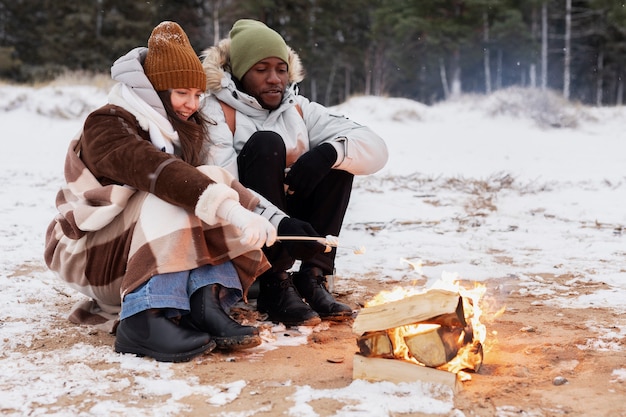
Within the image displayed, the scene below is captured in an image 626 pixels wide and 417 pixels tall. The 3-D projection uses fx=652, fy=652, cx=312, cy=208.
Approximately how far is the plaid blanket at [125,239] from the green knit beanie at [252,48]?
826mm

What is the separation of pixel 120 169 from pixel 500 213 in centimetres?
462

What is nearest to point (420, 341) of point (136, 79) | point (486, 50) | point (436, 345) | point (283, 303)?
point (436, 345)

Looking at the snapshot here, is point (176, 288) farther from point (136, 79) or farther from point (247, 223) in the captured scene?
point (136, 79)

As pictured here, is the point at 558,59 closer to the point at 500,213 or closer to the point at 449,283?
the point at 500,213

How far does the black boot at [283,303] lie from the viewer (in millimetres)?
2842

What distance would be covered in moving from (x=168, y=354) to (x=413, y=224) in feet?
12.0

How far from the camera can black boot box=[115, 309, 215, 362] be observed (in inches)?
90.7

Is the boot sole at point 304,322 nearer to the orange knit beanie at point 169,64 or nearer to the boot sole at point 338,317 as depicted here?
the boot sole at point 338,317

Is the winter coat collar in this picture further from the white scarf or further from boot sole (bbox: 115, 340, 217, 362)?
boot sole (bbox: 115, 340, 217, 362)

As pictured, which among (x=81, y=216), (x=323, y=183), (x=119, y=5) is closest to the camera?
(x=81, y=216)

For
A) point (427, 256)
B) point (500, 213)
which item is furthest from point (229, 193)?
point (500, 213)

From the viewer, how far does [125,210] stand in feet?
8.14

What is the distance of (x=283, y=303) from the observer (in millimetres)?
2904

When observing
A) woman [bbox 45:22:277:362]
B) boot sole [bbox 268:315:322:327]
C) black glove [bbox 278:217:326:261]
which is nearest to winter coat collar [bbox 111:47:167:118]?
woman [bbox 45:22:277:362]
